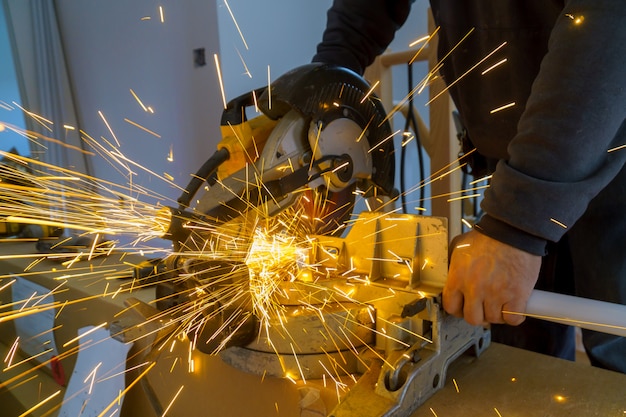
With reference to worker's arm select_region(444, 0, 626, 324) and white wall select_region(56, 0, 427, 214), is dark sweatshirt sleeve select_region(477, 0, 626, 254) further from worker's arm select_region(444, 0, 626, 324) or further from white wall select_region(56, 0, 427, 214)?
white wall select_region(56, 0, 427, 214)

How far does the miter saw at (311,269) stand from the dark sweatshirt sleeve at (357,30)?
44 centimetres

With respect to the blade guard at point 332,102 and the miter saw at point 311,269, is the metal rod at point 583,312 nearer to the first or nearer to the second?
the miter saw at point 311,269

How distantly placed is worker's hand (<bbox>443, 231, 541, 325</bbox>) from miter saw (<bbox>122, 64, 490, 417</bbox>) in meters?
0.03

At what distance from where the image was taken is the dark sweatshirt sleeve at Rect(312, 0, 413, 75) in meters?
1.45

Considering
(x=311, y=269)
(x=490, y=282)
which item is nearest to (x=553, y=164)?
(x=490, y=282)

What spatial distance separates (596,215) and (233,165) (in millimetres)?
814

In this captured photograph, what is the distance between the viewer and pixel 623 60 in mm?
759

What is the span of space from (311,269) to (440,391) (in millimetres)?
336

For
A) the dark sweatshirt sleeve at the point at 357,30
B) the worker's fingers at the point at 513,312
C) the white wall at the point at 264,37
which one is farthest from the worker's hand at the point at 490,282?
the white wall at the point at 264,37

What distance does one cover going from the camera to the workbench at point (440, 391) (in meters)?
0.76

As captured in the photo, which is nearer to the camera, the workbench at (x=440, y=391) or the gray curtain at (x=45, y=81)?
the workbench at (x=440, y=391)

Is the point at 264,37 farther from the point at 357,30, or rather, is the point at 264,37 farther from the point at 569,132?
the point at 569,132

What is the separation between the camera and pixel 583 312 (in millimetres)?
722

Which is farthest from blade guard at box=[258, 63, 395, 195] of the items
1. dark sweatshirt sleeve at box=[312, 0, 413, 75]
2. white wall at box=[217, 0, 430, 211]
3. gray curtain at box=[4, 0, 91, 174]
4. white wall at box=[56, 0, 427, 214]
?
gray curtain at box=[4, 0, 91, 174]
